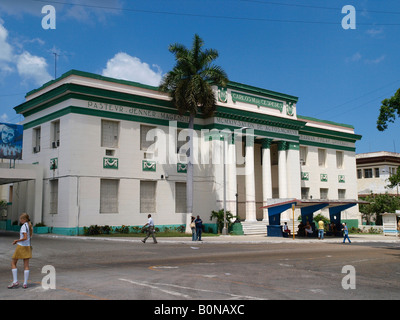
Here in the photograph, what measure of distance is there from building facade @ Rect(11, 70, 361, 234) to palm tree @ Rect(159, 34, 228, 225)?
198cm

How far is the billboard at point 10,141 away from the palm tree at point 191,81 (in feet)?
36.3

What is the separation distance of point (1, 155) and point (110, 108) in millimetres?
8396

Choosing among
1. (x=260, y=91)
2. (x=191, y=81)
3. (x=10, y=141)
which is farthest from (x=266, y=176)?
(x=10, y=141)

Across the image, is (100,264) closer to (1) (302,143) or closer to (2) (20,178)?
(2) (20,178)

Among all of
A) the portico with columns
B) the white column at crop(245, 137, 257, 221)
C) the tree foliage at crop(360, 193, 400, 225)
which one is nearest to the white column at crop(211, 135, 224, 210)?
the portico with columns

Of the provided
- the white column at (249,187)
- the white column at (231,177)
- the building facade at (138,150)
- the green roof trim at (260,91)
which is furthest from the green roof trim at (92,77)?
the white column at (249,187)

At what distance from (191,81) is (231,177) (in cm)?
927

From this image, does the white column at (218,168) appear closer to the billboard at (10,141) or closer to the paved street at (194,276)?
the billboard at (10,141)

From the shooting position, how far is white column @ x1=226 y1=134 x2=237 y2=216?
3491cm

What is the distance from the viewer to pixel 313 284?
34.4ft

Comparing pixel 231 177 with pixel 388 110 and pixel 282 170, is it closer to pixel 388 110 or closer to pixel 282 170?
pixel 282 170

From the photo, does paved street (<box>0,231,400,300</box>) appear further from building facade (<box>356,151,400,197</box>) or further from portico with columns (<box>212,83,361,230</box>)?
building facade (<box>356,151,400,197</box>)
